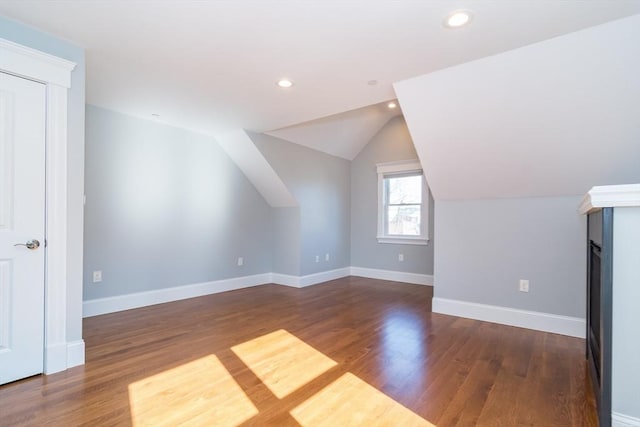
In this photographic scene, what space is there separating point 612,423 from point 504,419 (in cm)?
46

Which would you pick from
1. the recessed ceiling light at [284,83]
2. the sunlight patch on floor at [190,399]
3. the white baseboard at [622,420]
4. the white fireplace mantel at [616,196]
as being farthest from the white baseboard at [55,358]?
the white fireplace mantel at [616,196]

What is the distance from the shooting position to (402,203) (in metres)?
5.84

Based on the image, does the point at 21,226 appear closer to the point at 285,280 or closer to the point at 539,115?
the point at 285,280

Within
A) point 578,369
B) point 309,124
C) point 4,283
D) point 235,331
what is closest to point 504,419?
point 578,369

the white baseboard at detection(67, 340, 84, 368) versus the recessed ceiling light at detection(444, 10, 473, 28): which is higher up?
the recessed ceiling light at detection(444, 10, 473, 28)

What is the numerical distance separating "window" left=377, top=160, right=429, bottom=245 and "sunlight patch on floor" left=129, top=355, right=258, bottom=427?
13.5 feet

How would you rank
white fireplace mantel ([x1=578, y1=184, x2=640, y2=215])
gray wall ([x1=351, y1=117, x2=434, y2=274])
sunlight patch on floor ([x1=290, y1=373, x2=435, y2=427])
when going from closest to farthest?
white fireplace mantel ([x1=578, y1=184, x2=640, y2=215]) < sunlight patch on floor ([x1=290, y1=373, x2=435, y2=427]) < gray wall ([x1=351, y1=117, x2=434, y2=274])

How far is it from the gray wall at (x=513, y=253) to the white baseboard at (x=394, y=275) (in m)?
1.62

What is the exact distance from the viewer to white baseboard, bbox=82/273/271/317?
3.56 m

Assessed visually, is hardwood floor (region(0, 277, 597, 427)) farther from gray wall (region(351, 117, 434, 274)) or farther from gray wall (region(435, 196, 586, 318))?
gray wall (region(351, 117, 434, 274))

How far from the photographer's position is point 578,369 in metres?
2.35

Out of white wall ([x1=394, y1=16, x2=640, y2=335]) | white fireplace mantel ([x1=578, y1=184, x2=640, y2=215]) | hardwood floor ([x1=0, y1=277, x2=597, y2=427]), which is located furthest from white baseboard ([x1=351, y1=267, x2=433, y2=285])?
white fireplace mantel ([x1=578, y1=184, x2=640, y2=215])

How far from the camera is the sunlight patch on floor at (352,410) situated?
171 cm

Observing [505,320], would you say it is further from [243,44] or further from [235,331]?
[243,44]
